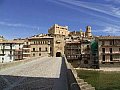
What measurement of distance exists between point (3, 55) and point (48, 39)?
20.0 m

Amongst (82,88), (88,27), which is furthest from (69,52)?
(82,88)

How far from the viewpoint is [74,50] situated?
89250 millimetres

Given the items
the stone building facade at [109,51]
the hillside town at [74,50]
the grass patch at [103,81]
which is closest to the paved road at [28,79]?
the grass patch at [103,81]

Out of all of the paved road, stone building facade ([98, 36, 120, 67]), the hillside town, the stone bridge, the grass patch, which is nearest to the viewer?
the stone bridge

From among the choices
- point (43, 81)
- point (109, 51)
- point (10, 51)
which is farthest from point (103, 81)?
point (10, 51)

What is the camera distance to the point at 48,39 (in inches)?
3944

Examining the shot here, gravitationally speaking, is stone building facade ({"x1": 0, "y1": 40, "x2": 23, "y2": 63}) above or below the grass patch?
above

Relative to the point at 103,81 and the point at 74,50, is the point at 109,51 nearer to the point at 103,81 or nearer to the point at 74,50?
the point at 74,50

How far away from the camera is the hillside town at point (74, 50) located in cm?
7531

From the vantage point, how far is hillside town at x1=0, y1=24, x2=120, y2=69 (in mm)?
75312

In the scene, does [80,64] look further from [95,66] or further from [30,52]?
[30,52]

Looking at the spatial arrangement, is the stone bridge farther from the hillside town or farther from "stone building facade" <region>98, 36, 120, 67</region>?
the hillside town

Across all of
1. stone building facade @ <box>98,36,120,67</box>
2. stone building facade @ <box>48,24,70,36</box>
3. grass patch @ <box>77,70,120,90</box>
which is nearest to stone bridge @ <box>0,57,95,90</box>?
grass patch @ <box>77,70,120,90</box>

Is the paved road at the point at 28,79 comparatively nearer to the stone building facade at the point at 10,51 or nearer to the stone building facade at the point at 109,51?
the stone building facade at the point at 109,51
